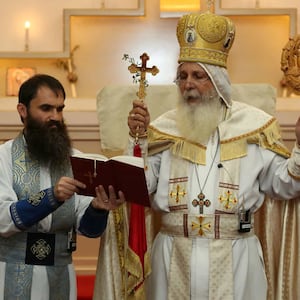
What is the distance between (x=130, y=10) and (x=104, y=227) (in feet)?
9.92

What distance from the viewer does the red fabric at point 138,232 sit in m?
4.41

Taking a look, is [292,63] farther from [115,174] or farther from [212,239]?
[115,174]

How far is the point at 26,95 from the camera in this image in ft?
14.0

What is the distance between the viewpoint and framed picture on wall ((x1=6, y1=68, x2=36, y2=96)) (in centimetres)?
686

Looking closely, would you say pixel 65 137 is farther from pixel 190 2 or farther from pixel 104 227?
pixel 190 2

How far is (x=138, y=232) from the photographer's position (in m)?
4.44

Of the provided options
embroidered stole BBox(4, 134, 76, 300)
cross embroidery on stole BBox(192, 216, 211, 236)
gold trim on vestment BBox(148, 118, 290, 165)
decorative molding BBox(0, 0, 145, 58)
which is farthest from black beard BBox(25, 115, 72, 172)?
decorative molding BBox(0, 0, 145, 58)

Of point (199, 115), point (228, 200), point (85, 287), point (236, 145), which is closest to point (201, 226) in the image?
point (228, 200)

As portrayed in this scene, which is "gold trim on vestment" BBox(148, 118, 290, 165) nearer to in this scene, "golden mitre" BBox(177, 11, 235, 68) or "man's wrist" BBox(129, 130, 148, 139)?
"man's wrist" BBox(129, 130, 148, 139)

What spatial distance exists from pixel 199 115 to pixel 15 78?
9.33ft

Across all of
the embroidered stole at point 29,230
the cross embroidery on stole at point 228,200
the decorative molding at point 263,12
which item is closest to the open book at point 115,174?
the embroidered stole at point 29,230

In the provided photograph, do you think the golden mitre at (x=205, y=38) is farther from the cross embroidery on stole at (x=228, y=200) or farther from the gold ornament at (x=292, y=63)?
the gold ornament at (x=292, y=63)

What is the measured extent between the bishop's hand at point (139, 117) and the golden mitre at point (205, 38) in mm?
436

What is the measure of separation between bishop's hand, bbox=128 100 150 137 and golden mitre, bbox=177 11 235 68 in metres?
0.44
